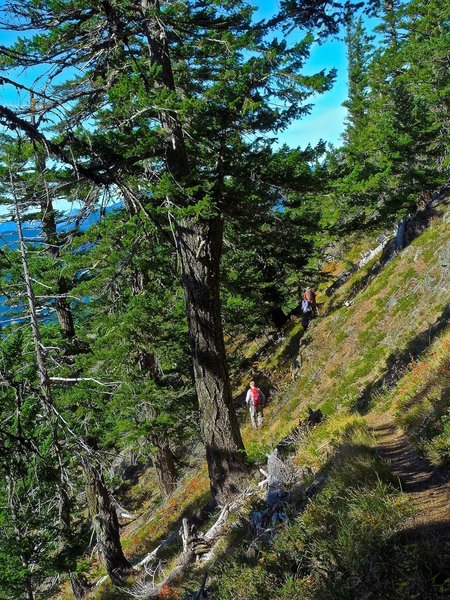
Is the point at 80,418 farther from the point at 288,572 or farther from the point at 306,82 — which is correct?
the point at 306,82

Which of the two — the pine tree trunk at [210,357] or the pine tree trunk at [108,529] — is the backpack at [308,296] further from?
the pine tree trunk at [210,357]

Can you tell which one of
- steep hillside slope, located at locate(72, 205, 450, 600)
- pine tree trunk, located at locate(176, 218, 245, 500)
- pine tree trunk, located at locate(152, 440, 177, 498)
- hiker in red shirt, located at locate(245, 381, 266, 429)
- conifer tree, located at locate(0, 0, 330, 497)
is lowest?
pine tree trunk, located at locate(152, 440, 177, 498)

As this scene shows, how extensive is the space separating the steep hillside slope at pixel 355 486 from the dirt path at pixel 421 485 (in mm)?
23

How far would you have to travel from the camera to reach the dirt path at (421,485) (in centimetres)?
380

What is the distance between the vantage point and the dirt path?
12.5 ft

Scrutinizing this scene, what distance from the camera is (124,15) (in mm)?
7250

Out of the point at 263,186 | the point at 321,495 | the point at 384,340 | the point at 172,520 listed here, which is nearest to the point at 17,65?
the point at 263,186

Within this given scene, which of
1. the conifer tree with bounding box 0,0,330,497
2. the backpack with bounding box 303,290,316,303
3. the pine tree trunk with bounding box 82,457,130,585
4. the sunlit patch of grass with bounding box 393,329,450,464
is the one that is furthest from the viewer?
the backpack with bounding box 303,290,316,303

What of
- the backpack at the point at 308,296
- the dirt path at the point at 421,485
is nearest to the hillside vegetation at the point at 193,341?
the dirt path at the point at 421,485

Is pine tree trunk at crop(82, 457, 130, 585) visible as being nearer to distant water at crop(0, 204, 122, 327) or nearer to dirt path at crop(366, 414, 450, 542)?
distant water at crop(0, 204, 122, 327)

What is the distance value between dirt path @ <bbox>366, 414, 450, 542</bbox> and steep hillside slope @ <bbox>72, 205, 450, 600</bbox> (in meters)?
0.02

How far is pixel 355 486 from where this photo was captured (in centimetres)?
486

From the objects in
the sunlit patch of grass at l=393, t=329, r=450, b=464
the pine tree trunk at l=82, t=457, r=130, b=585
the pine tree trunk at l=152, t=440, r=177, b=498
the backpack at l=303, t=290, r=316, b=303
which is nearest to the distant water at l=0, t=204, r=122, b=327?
the sunlit patch of grass at l=393, t=329, r=450, b=464

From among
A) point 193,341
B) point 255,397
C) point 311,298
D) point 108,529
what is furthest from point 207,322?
point 311,298
